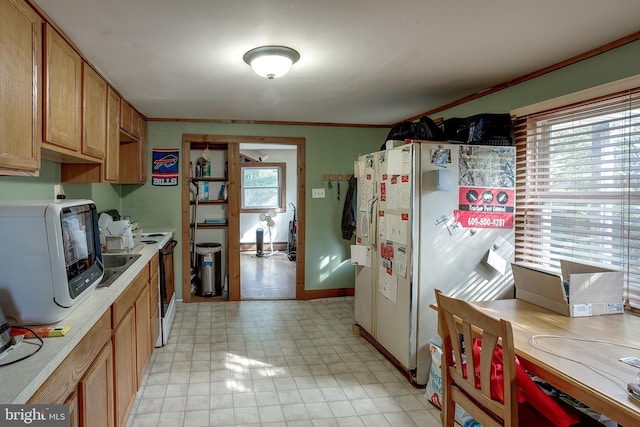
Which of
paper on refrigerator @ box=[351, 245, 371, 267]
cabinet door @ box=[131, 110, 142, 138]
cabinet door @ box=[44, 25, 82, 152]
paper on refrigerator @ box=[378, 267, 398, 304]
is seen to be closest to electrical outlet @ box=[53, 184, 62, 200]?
cabinet door @ box=[44, 25, 82, 152]

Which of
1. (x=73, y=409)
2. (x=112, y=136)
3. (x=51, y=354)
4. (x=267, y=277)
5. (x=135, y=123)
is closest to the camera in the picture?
(x=51, y=354)

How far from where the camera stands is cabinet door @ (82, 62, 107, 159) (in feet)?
8.47

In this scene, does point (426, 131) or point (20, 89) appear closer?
point (20, 89)

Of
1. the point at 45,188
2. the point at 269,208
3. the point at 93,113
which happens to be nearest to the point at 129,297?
the point at 45,188

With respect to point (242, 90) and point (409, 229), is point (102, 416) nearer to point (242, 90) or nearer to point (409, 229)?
point (409, 229)

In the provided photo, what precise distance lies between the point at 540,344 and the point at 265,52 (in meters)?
2.16

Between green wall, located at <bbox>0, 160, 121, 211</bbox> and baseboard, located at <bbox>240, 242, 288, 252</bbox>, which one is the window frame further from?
green wall, located at <bbox>0, 160, 121, 211</bbox>

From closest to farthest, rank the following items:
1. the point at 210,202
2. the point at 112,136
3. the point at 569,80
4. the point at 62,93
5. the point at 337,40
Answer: the point at 62,93
the point at 337,40
the point at 569,80
the point at 112,136
the point at 210,202

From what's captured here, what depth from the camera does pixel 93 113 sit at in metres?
2.76

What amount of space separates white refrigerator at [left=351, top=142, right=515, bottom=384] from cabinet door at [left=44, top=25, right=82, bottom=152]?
6.96 ft

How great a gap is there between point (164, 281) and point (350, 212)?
7.75 feet

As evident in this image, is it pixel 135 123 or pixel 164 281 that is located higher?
pixel 135 123

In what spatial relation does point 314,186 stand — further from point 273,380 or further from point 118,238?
point 273,380

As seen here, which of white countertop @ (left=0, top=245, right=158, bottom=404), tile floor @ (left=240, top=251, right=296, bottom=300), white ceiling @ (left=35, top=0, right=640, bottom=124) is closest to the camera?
white countertop @ (left=0, top=245, right=158, bottom=404)
